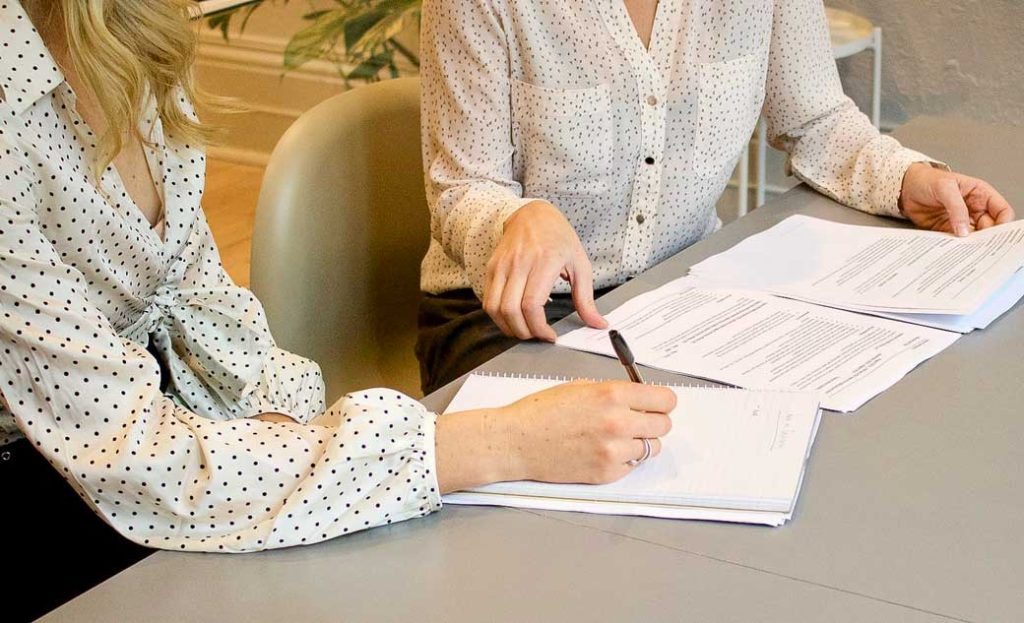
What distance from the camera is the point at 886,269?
1.27 metres

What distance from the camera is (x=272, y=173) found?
1.43 m

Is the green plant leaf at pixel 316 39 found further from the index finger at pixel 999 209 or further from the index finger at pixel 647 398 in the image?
the index finger at pixel 647 398

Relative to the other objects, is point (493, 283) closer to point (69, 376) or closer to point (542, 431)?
point (542, 431)

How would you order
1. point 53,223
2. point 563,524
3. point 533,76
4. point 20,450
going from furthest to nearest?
point 533,76 < point 20,450 < point 53,223 < point 563,524

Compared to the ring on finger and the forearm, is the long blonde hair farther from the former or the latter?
the ring on finger

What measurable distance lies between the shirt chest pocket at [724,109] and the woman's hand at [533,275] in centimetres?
38

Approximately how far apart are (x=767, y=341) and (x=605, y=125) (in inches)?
17.2

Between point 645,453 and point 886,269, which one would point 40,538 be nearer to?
point 645,453

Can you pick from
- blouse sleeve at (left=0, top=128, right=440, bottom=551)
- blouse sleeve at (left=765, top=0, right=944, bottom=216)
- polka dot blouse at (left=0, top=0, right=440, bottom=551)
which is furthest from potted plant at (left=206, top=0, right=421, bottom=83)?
blouse sleeve at (left=0, top=128, right=440, bottom=551)

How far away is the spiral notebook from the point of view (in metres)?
0.86

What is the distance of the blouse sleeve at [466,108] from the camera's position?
1401 mm

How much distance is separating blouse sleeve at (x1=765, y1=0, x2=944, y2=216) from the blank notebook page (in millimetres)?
597

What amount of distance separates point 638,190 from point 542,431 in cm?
65

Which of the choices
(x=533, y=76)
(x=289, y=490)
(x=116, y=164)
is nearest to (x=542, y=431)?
(x=289, y=490)
